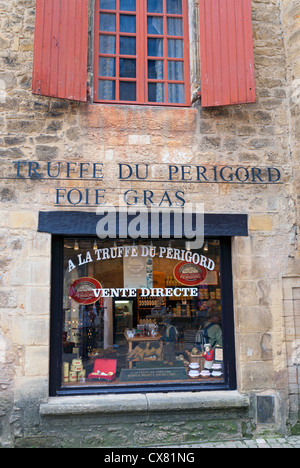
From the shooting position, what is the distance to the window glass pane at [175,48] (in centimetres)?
538

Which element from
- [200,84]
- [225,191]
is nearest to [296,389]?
[225,191]

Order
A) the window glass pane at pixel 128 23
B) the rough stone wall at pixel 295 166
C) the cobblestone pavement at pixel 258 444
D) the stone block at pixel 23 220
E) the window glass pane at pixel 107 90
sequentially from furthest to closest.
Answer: the window glass pane at pixel 128 23 → the window glass pane at pixel 107 90 → the rough stone wall at pixel 295 166 → the stone block at pixel 23 220 → the cobblestone pavement at pixel 258 444

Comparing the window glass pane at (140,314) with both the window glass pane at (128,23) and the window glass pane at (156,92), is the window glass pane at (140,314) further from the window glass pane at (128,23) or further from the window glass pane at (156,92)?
the window glass pane at (128,23)

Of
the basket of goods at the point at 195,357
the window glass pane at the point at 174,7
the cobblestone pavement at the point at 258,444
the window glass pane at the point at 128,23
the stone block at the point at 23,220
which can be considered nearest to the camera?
the cobblestone pavement at the point at 258,444

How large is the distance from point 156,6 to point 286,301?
4.41 m

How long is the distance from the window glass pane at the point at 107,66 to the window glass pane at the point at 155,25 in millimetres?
700

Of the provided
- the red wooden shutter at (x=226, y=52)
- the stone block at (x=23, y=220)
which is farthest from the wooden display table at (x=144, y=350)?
the red wooden shutter at (x=226, y=52)

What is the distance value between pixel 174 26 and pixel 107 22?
0.93m

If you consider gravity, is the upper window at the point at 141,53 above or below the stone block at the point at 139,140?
above

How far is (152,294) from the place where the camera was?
16.6 ft

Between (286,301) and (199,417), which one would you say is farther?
(286,301)

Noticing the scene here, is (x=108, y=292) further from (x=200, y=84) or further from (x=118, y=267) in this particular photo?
(x=200, y=84)

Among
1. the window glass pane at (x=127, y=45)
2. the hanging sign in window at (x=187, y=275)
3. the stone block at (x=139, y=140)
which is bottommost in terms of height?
the hanging sign in window at (x=187, y=275)

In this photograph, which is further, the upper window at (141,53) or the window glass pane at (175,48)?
the window glass pane at (175,48)
